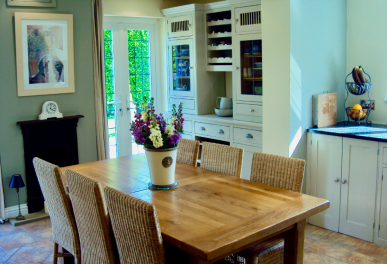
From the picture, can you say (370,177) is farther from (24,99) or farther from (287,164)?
(24,99)

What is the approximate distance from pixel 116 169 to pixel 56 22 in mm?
2025

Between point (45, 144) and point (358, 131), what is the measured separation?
3109 millimetres

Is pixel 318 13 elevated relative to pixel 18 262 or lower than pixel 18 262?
elevated

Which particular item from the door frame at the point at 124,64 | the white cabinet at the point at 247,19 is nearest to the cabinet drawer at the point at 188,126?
the door frame at the point at 124,64

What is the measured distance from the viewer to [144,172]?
10.2ft

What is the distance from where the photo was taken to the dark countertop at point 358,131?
3382 mm

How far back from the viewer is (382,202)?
11.1 ft

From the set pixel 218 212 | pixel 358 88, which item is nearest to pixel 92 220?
pixel 218 212

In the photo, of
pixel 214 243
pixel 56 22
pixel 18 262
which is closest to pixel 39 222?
pixel 18 262

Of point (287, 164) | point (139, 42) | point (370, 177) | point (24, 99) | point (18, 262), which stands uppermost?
point (139, 42)

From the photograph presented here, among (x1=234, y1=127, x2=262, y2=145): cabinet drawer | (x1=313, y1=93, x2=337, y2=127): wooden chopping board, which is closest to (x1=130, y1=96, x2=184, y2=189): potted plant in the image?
(x1=313, y1=93, x2=337, y2=127): wooden chopping board

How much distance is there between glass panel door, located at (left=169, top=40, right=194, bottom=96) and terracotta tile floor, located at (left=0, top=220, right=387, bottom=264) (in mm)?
2375

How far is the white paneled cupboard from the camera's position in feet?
11.2

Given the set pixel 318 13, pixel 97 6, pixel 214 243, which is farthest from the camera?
pixel 97 6
